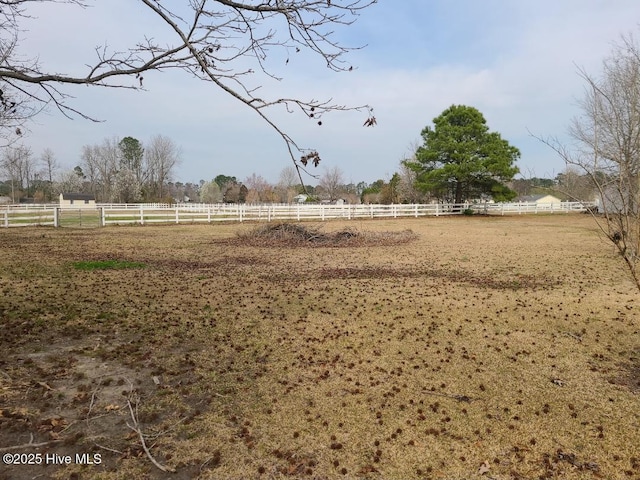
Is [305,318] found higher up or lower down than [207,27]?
lower down

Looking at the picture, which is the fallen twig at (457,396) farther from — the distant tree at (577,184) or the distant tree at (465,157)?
the distant tree at (465,157)

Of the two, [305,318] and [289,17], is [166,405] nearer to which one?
[305,318]

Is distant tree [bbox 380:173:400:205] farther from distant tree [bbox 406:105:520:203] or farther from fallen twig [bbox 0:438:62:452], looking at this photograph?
fallen twig [bbox 0:438:62:452]

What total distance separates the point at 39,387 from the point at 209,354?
1683 millimetres

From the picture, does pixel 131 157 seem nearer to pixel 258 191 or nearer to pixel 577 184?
pixel 258 191

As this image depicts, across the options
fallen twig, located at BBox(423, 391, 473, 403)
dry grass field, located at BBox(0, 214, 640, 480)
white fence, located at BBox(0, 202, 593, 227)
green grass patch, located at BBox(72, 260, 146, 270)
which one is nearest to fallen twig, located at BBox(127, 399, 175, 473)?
dry grass field, located at BBox(0, 214, 640, 480)

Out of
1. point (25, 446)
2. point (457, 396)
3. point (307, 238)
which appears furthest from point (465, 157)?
point (25, 446)

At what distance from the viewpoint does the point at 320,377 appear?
Result: 4336mm

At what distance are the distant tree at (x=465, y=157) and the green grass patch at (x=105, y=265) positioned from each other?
3092 centimetres

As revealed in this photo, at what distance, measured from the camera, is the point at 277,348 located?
518cm

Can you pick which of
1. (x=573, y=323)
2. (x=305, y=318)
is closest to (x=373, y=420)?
(x=305, y=318)

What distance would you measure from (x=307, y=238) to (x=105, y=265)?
8.82 m

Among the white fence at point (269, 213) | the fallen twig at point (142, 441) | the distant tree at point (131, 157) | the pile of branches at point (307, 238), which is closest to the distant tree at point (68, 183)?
the distant tree at point (131, 157)

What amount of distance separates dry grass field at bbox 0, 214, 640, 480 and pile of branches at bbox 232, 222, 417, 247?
8030 mm
